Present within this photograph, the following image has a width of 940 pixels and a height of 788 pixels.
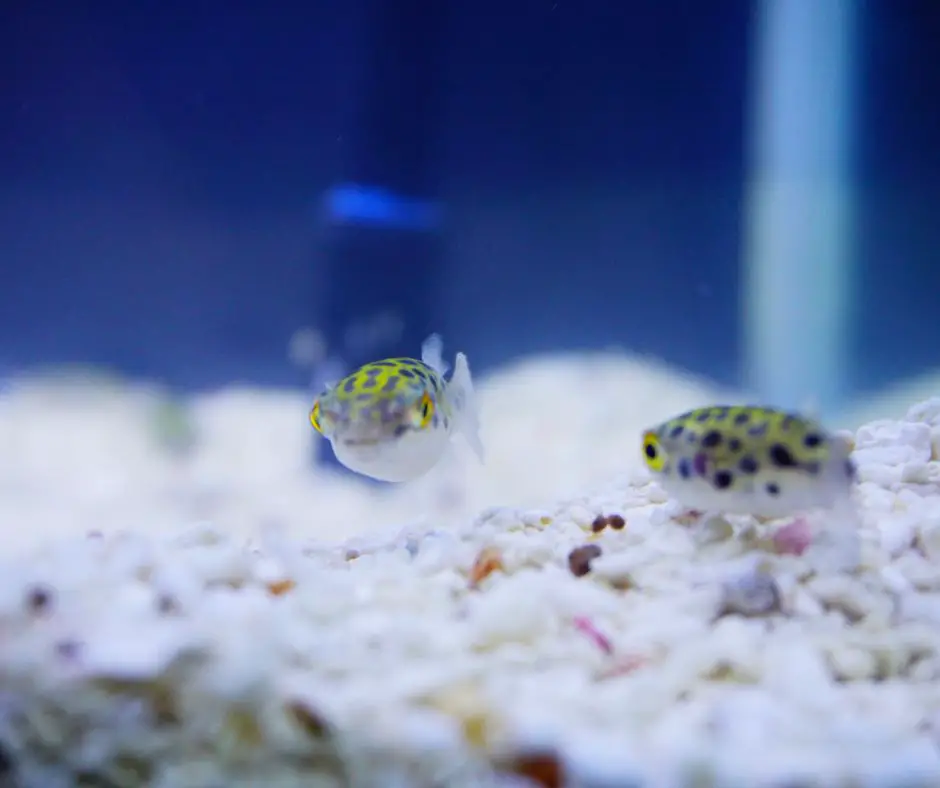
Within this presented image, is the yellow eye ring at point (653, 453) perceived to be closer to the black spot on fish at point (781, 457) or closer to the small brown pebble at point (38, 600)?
the black spot on fish at point (781, 457)

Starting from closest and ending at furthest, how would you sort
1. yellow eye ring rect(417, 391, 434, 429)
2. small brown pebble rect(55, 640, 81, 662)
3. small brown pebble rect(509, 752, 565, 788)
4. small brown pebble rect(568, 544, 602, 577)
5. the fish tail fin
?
small brown pebble rect(509, 752, 565, 788)
small brown pebble rect(55, 640, 81, 662)
small brown pebble rect(568, 544, 602, 577)
yellow eye ring rect(417, 391, 434, 429)
the fish tail fin

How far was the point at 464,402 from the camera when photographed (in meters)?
3.71

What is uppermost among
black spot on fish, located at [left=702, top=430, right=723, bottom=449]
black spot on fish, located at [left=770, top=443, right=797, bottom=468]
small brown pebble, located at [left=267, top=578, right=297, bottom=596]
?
black spot on fish, located at [left=702, top=430, right=723, bottom=449]

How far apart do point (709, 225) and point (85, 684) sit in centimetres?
577

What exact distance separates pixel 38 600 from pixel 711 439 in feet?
5.88

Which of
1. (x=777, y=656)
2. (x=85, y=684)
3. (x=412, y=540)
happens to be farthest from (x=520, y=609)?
(x=412, y=540)

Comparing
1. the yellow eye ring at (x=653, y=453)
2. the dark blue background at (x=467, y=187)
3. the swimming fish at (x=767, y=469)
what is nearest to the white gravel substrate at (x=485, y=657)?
the swimming fish at (x=767, y=469)

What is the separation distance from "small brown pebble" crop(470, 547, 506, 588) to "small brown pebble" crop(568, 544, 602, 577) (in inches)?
8.3

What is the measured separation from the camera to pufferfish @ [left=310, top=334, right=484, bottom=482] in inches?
111

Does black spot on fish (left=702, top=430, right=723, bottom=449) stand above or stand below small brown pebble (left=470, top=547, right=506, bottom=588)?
above

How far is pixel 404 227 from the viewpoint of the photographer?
247 inches

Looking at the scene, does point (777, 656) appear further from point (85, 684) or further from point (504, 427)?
point (504, 427)

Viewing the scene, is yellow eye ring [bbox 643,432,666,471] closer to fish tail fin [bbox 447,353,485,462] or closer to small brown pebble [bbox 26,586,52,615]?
fish tail fin [bbox 447,353,485,462]

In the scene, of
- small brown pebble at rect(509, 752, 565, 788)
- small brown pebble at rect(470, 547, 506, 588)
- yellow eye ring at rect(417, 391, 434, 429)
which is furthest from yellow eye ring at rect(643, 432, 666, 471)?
small brown pebble at rect(509, 752, 565, 788)
